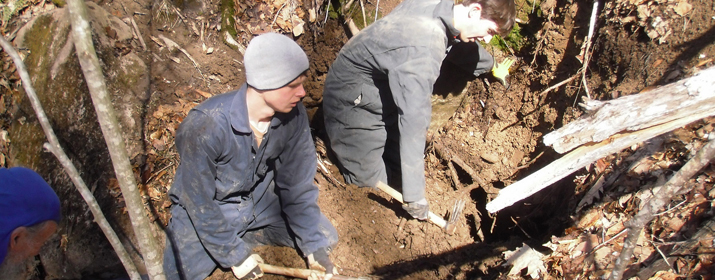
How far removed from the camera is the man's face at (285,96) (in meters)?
2.33

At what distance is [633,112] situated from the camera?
2.20 m

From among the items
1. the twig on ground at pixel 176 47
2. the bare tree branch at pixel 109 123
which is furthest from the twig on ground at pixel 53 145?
the twig on ground at pixel 176 47

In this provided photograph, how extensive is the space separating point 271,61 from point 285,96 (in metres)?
0.23

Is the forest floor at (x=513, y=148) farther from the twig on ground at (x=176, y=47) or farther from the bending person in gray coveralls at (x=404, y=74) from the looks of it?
the bending person in gray coveralls at (x=404, y=74)

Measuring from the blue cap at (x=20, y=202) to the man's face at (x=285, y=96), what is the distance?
111 cm

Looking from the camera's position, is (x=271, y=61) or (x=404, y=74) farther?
(x=404, y=74)

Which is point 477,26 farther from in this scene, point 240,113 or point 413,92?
point 240,113

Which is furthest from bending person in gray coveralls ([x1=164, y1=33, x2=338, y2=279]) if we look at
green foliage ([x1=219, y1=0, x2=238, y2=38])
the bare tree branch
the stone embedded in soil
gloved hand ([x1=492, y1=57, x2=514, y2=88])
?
green foliage ([x1=219, y1=0, x2=238, y2=38])

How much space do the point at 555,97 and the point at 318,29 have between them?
251 cm

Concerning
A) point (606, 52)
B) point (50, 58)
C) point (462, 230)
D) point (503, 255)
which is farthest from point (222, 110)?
point (606, 52)

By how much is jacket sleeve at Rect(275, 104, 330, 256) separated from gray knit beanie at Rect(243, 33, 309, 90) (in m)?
0.51

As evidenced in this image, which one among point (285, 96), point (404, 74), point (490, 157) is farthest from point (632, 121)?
point (490, 157)

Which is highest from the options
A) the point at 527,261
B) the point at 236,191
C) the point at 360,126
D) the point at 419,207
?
the point at 236,191

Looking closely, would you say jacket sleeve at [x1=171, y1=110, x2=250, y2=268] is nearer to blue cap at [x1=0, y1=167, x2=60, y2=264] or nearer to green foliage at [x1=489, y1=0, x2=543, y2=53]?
blue cap at [x1=0, y1=167, x2=60, y2=264]
